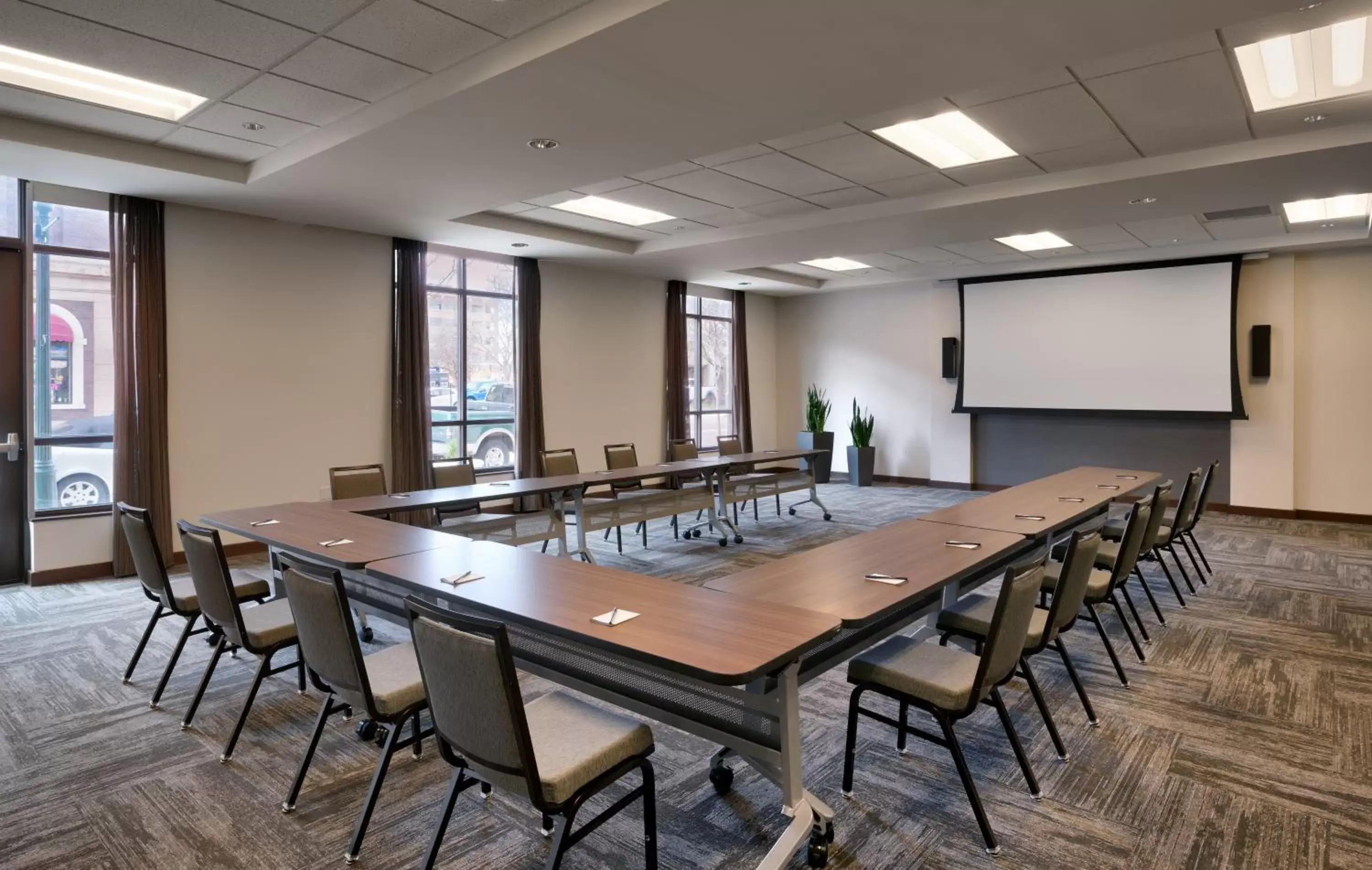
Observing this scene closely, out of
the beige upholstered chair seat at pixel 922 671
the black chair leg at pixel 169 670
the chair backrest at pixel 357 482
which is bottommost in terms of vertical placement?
the black chair leg at pixel 169 670

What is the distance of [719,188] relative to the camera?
234 inches

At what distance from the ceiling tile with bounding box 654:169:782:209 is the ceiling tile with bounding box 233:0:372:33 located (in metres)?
2.72

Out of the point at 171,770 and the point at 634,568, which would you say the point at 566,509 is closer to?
the point at 634,568

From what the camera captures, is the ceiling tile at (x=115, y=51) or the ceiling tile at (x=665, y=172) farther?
the ceiling tile at (x=665, y=172)

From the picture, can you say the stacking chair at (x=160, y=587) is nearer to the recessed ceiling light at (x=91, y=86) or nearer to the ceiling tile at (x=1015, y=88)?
the recessed ceiling light at (x=91, y=86)

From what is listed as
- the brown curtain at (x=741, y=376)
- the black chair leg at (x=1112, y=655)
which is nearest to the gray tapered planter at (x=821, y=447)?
the brown curtain at (x=741, y=376)

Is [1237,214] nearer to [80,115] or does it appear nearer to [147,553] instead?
[147,553]

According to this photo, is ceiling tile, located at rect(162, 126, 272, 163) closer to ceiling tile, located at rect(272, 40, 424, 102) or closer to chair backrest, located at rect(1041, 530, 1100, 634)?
ceiling tile, located at rect(272, 40, 424, 102)

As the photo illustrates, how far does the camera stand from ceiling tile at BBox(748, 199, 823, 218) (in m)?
6.38

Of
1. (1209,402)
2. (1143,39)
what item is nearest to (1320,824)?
(1143,39)

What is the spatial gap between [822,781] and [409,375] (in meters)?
5.80

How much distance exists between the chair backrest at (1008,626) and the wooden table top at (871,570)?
11.9 inches

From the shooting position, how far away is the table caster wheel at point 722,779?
2617 millimetres

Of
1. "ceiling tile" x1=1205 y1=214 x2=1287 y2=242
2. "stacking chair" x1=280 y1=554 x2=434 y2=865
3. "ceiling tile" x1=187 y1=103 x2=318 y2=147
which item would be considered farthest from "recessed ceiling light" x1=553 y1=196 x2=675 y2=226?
"ceiling tile" x1=1205 y1=214 x2=1287 y2=242
